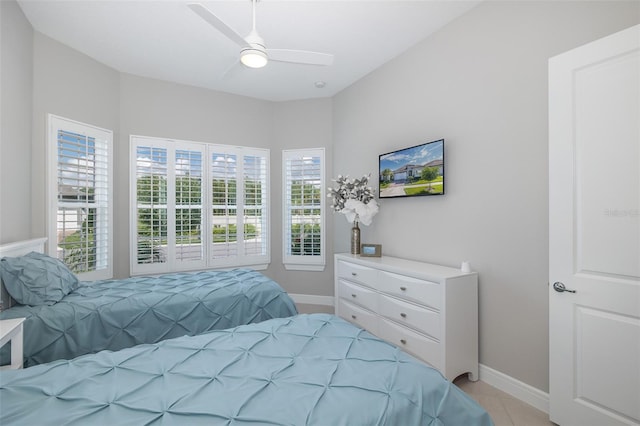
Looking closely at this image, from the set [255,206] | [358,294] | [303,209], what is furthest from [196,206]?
[358,294]

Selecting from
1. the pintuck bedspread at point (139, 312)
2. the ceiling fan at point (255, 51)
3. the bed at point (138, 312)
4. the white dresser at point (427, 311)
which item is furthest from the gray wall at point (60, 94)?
the white dresser at point (427, 311)

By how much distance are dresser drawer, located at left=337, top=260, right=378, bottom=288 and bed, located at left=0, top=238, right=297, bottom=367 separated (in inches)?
32.4

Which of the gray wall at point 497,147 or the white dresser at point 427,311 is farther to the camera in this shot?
the white dresser at point 427,311

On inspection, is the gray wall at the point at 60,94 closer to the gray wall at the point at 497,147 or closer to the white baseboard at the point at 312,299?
the white baseboard at the point at 312,299

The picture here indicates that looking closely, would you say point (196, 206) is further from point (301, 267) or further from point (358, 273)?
point (358, 273)

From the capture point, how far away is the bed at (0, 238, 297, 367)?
1.98 m

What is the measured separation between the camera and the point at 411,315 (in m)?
2.60

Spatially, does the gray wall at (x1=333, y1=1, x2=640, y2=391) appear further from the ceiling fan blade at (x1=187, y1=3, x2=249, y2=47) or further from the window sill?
the ceiling fan blade at (x1=187, y1=3, x2=249, y2=47)

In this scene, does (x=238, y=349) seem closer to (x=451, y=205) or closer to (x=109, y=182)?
(x=451, y=205)

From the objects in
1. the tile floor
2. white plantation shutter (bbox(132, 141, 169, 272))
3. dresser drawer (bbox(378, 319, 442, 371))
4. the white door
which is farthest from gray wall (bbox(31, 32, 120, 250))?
the white door

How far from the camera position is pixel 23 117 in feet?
8.97

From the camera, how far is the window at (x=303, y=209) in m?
4.55

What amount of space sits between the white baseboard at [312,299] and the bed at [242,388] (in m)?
2.99

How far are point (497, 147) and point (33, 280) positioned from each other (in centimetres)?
355
